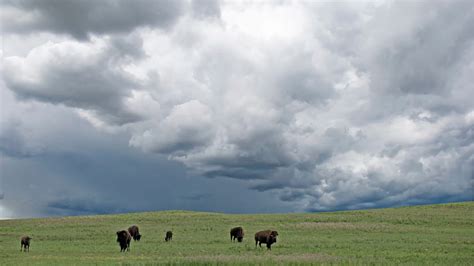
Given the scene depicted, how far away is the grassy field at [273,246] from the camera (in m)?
31.7

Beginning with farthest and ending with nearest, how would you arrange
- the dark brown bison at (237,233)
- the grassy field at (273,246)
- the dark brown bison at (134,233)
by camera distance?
the dark brown bison at (134,233) < the dark brown bison at (237,233) < the grassy field at (273,246)

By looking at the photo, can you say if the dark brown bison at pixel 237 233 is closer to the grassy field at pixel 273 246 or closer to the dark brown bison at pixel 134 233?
the grassy field at pixel 273 246

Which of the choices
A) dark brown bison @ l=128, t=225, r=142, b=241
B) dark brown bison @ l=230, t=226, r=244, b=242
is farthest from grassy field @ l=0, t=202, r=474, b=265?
dark brown bison @ l=128, t=225, r=142, b=241

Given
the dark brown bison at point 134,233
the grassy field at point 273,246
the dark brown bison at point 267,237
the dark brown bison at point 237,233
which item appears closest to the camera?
the grassy field at point 273,246

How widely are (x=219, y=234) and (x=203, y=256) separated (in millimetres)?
21215

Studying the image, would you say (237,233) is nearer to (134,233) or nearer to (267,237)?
(267,237)

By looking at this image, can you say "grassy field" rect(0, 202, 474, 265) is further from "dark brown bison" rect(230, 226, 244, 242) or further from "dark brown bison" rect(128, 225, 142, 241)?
"dark brown bison" rect(128, 225, 142, 241)

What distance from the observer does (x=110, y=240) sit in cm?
4881

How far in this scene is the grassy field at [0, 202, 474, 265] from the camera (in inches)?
1249

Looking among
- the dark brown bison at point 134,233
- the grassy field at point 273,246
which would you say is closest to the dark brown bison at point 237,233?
the grassy field at point 273,246

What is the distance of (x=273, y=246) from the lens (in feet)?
138

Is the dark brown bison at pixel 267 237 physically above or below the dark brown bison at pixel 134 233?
below

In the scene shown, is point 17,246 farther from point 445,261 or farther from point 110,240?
point 445,261

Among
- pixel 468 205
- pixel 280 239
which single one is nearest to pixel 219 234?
pixel 280 239
